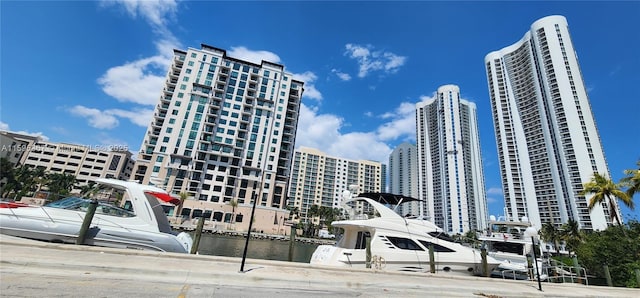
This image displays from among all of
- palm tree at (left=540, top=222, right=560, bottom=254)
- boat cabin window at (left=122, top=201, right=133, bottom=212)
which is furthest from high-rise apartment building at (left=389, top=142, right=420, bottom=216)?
boat cabin window at (left=122, top=201, right=133, bottom=212)

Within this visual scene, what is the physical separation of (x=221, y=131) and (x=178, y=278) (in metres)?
62.0

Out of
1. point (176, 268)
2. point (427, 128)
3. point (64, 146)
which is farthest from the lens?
point (427, 128)

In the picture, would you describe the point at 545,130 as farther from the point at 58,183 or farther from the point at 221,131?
the point at 58,183

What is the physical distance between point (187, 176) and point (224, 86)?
24.1 meters

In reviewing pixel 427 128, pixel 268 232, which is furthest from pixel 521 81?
pixel 268 232

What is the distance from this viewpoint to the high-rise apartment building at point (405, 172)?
130 meters

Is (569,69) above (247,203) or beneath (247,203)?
above

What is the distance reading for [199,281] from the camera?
5.21 m

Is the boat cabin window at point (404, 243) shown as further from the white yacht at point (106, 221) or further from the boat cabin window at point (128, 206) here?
the boat cabin window at point (128, 206)

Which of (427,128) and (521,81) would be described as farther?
(427,128)

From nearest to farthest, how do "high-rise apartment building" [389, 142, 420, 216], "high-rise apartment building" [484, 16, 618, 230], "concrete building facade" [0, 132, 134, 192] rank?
"high-rise apartment building" [484, 16, 618, 230] < "concrete building facade" [0, 132, 134, 192] < "high-rise apartment building" [389, 142, 420, 216]

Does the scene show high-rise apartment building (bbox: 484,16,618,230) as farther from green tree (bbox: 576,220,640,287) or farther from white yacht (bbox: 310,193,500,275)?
white yacht (bbox: 310,193,500,275)

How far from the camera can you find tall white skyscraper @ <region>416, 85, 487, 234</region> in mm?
85188

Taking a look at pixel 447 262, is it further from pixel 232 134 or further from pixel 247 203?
pixel 232 134
